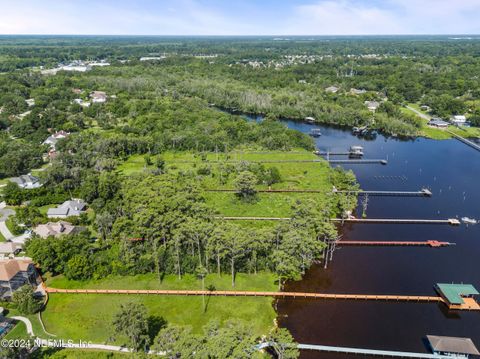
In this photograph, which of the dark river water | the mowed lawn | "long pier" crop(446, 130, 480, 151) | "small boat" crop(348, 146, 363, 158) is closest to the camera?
the mowed lawn

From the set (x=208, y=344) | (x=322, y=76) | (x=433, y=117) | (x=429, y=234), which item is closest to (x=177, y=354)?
(x=208, y=344)

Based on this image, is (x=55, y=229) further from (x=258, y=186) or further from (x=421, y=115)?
(x=421, y=115)

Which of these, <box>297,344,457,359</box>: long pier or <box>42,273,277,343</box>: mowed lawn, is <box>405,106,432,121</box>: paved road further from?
<box>297,344,457,359</box>: long pier

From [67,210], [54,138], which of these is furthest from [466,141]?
[54,138]

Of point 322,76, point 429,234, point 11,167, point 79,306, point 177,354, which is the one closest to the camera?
point 177,354

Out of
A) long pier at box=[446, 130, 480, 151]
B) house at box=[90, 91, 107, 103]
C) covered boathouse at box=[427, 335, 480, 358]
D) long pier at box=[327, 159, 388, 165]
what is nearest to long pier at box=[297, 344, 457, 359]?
covered boathouse at box=[427, 335, 480, 358]

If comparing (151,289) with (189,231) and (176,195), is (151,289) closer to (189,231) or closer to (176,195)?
(189,231)
